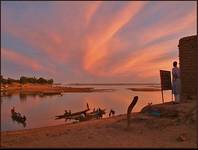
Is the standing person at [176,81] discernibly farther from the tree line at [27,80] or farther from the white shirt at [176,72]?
the tree line at [27,80]

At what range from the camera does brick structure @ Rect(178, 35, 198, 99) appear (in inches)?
622

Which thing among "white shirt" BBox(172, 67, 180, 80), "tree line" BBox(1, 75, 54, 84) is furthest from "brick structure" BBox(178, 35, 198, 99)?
"tree line" BBox(1, 75, 54, 84)

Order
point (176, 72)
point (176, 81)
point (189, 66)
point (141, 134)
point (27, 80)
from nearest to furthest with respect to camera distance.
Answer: point (141, 134)
point (176, 72)
point (176, 81)
point (189, 66)
point (27, 80)

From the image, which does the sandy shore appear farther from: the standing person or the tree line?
the tree line

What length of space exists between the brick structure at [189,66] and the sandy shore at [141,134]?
1.44 m

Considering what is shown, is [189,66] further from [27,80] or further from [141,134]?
[27,80]

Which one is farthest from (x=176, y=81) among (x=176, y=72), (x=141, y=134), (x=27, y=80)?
(x=27, y=80)

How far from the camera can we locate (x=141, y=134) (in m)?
12.4

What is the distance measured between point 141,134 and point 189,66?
5110 millimetres

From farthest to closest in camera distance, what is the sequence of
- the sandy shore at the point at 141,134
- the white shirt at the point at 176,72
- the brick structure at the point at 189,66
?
the brick structure at the point at 189,66 → the white shirt at the point at 176,72 → the sandy shore at the point at 141,134

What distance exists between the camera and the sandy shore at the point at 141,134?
439 inches

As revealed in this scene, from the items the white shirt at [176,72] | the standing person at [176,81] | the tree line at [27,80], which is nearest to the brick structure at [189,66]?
the standing person at [176,81]

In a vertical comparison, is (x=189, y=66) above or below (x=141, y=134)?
above

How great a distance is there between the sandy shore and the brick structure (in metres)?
1.44
